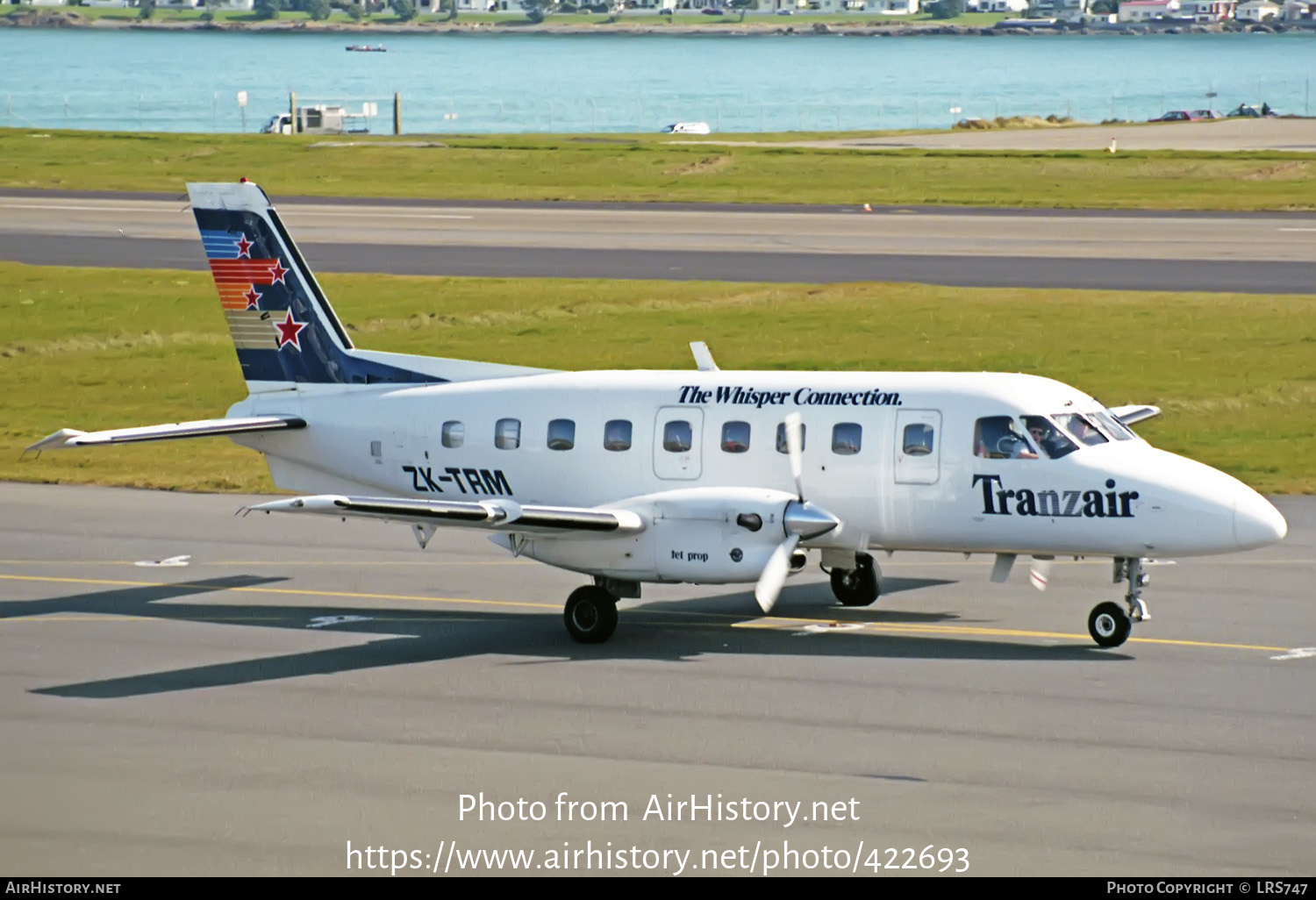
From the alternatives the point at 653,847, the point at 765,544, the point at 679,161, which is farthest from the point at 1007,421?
the point at 679,161

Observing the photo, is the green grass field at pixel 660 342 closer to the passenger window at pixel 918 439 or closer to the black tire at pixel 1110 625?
the black tire at pixel 1110 625

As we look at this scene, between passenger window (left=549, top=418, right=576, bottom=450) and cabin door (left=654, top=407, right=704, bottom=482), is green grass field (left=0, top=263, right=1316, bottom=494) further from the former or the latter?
cabin door (left=654, top=407, right=704, bottom=482)

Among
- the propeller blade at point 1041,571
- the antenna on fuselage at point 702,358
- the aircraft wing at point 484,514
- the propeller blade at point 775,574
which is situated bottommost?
the propeller blade at point 1041,571

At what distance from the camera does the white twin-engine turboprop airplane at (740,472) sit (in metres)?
21.6

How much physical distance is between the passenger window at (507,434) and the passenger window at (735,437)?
2882 mm

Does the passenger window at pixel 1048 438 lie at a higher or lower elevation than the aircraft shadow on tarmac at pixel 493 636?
higher

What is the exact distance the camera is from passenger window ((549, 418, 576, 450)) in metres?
23.9

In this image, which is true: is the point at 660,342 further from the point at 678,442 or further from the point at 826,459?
the point at 826,459

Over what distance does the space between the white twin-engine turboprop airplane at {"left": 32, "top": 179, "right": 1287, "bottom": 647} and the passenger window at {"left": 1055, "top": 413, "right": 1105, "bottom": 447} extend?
0.10 ft

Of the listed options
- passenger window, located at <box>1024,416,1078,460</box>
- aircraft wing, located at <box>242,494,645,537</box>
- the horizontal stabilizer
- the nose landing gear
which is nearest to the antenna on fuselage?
aircraft wing, located at <box>242,494,645,537</box>

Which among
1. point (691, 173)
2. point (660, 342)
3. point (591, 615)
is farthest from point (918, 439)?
point (691, 173)

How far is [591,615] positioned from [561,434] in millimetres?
A: 2714

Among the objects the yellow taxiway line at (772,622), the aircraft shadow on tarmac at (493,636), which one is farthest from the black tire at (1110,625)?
the yellow taxiway line at (772,622)

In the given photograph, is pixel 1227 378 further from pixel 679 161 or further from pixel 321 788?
pixel 679 161
